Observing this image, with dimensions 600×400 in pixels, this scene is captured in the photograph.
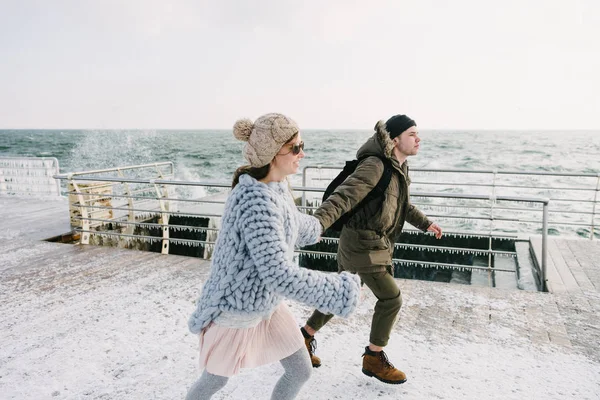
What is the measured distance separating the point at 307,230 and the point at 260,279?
396 mm

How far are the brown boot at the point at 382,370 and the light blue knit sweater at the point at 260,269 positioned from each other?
121 cm

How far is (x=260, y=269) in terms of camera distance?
1.53 m

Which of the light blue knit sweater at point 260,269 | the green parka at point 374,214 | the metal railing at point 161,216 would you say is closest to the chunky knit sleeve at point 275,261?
the light blue knit sweater at point 260,269

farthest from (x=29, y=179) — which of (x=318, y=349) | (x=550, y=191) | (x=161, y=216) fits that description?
(x=550, y=191)

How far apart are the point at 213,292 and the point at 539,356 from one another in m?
2.57

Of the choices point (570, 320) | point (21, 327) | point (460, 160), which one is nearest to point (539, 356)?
point (570, 320)

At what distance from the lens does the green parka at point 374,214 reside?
2.46 metres

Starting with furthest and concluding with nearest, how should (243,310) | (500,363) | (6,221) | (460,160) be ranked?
(460,160) < (6,221) < (500,363) < (243,310)

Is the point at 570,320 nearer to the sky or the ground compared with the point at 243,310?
nearer to the ground

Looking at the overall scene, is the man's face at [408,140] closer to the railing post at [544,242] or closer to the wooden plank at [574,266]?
the railing post at [544,242]

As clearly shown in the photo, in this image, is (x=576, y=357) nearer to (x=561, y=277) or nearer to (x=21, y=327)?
(x=561, y=277)

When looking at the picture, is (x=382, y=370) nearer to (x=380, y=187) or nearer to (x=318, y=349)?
(x=318, y=349)

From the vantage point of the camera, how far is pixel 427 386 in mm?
2672

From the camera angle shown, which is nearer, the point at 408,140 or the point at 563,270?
the point at 408,140
